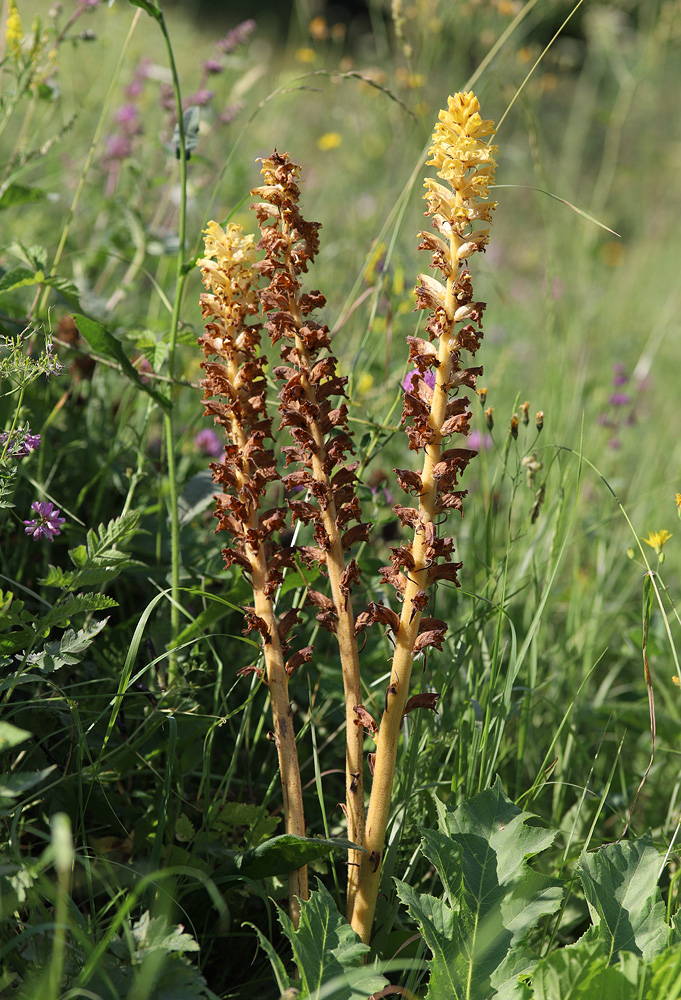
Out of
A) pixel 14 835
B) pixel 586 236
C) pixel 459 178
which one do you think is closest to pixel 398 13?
pixel 459 178

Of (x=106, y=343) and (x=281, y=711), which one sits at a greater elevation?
(x=106, y=343)

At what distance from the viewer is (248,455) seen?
1016 mm

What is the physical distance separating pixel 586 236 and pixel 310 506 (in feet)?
11.1

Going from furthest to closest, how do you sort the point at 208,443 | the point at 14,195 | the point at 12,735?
the point at 208,443
the point at 14,195
the point at 12,735

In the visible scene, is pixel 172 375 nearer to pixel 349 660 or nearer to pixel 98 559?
pixel 98 559

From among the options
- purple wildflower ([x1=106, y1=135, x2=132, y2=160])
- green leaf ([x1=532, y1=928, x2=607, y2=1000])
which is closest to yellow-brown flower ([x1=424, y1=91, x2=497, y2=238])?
green leaf ([x1=532, y1=928, x2=607, y2=1000])

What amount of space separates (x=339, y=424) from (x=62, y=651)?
1.74 feet

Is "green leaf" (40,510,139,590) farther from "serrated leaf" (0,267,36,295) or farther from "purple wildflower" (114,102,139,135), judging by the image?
"purple wildflower" (114,102,139,135)

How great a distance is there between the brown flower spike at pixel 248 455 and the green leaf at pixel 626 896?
425mm

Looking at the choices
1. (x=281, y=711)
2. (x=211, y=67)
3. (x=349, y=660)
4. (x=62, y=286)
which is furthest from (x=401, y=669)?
(x=211, y=67)

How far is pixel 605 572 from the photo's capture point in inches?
84.5

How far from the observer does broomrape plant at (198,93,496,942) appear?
3.18 ft

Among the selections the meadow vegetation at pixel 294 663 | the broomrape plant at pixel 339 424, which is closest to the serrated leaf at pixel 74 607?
the meadow vegetation at pixel 294 663

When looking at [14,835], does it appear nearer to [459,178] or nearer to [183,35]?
[459,178]
